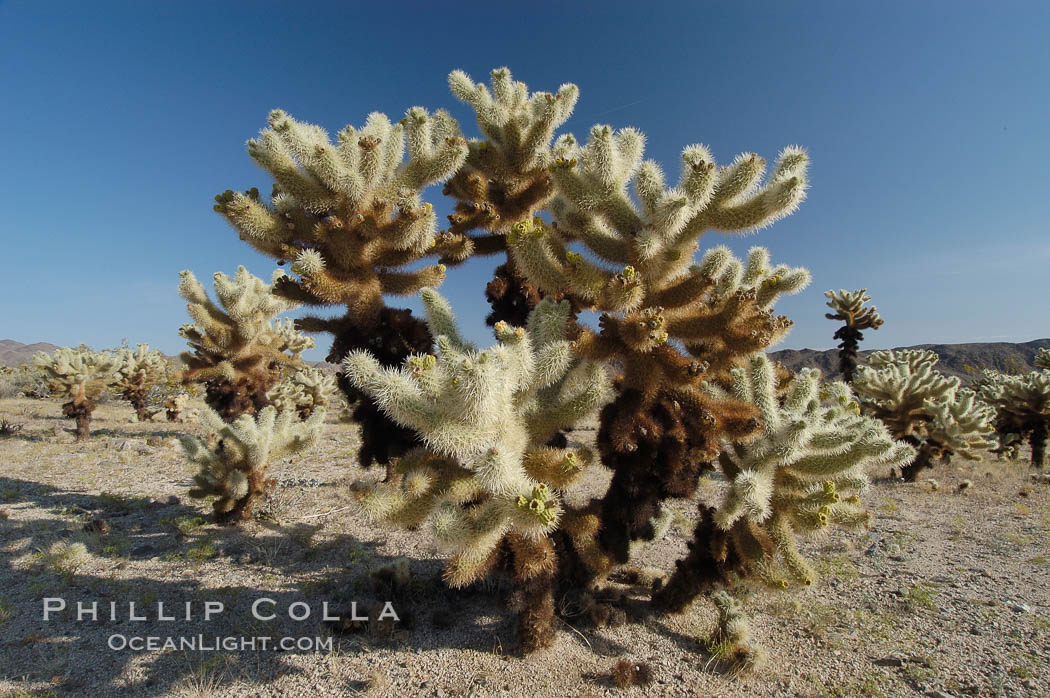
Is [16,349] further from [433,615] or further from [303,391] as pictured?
[433,615]

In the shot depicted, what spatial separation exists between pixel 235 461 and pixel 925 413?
43.5 ft

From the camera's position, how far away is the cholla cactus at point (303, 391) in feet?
48.1

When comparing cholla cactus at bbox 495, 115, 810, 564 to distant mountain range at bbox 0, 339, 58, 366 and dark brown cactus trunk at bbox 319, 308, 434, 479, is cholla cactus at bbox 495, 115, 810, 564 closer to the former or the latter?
dark brown cactus trunk at bbox 319, 308, 434, 479

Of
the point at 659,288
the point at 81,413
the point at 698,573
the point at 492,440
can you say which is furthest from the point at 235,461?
the point at 81,413

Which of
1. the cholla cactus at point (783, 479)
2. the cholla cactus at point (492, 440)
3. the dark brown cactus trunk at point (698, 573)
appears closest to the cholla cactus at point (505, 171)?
the cholla cactus at point (492, 440)

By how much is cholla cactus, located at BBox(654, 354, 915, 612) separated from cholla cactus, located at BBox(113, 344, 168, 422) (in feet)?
60.0

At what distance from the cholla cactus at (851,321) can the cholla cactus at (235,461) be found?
14.9 meters

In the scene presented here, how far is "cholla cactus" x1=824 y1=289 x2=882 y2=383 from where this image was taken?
14.5 meters

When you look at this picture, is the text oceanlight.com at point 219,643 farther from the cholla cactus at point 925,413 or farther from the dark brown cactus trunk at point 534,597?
the cholla cactus at point 925,413

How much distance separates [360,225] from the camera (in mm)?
5082

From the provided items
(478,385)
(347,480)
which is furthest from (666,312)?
(347,480)

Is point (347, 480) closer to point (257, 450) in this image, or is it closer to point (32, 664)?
point (257, 450)

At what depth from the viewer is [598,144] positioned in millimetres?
4113

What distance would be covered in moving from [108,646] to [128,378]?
49.6 feet
